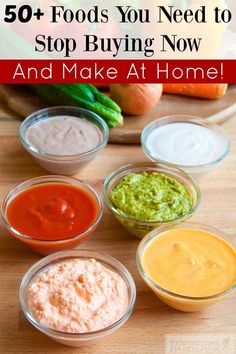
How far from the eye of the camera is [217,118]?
3777 mm

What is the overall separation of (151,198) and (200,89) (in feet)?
3.61

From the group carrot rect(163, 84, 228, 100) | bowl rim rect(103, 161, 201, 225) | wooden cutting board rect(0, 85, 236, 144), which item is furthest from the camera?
carrot rect(163, 84, 228, 100)

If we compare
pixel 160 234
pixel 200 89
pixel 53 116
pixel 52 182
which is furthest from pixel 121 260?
pixel 200 89

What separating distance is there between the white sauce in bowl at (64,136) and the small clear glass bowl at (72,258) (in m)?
0.73

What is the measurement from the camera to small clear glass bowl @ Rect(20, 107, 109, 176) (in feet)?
10.8

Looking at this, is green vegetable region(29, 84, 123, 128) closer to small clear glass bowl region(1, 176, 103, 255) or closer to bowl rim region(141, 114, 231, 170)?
bowl rim region(141, 114, 231, 170)

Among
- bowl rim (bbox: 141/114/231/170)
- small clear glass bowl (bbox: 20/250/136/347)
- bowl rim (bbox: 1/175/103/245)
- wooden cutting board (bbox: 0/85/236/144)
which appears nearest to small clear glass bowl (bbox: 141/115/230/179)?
bowl rim (bbox: 141/114/231/170)

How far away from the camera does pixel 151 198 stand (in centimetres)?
302

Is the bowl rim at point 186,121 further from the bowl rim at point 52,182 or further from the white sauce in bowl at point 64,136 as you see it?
the bowl rim at point 52,182

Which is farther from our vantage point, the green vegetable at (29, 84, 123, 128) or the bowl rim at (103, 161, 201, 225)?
the green vegetable at (29, 84, 123, 128)

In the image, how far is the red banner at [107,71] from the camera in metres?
3.69

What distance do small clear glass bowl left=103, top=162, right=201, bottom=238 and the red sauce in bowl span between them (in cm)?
10

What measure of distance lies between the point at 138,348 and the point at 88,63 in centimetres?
172

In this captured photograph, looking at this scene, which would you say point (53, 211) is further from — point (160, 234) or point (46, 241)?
point (160, 234)
